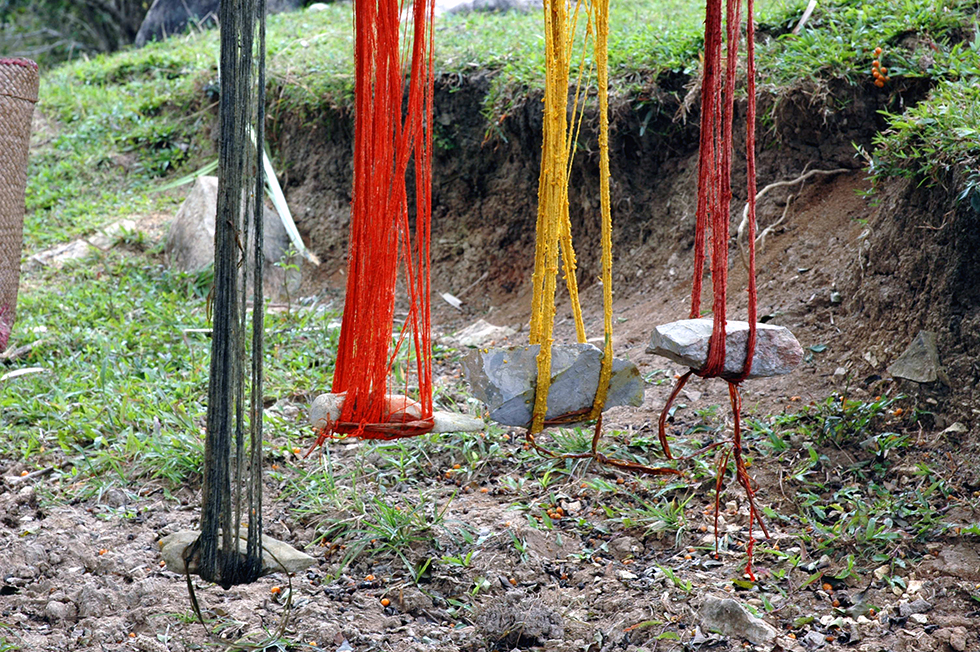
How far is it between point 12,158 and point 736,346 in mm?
1893

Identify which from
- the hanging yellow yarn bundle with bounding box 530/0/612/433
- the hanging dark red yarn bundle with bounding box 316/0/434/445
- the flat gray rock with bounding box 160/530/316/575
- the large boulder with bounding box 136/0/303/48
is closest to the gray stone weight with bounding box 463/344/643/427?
the hanging yellow yarn bundle with bounding box 530/0/612/433

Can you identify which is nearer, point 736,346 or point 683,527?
point 736,346

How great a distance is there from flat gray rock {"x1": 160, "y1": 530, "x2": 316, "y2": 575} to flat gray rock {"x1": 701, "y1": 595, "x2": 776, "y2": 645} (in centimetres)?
90

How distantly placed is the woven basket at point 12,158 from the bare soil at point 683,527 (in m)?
0.69

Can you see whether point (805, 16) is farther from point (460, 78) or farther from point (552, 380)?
point (552, 380)

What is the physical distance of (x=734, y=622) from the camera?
1.86 m

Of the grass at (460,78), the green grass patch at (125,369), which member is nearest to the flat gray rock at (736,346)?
the grass at (460,78)

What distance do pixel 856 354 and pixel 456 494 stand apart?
130cm

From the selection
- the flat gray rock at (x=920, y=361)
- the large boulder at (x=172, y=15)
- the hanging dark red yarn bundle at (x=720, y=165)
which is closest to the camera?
the hanging dark red yarn bundle at (x=720, y=165)

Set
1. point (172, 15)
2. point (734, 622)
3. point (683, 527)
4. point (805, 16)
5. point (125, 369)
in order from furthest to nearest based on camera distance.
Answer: point (172, 15)
point (805, 16)
point (125, 369)
point (683, 527)
point (734, 622)

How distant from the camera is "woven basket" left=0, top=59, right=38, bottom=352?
2166 millimetres

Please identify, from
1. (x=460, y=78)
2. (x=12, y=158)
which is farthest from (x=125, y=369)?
(x=460, y=78)

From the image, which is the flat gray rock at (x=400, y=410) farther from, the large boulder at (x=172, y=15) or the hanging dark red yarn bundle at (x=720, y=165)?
the large boulder at (x=172, y=15)

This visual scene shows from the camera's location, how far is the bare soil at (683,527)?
1911mm
